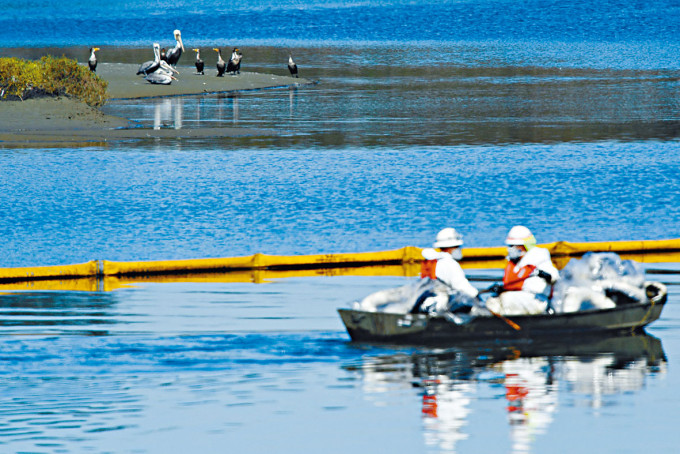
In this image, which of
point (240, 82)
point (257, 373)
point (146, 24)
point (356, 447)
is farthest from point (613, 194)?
point (146, 24)

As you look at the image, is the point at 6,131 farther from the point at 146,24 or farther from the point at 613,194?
the point at 146,24

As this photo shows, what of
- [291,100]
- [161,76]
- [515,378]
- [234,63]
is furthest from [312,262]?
[234,63]

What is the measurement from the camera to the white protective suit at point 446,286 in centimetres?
1552

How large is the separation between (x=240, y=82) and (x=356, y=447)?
6214 centimetres

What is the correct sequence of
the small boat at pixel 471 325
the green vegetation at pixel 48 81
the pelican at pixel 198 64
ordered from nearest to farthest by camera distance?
the small boat at pixel 471 325
the green vegetation at pixel 48 81
the pelican at pixel 198 64

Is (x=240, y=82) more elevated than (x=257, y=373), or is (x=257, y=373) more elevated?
(x=240, y=82)

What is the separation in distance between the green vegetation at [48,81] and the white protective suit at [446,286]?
124ft

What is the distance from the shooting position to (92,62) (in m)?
69.9

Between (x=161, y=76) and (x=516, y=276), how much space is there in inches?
2213

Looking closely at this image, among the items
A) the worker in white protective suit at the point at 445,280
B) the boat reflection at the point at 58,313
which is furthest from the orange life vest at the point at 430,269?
the boat reflection at the point at 58,313

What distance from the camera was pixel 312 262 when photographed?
22.1 metres

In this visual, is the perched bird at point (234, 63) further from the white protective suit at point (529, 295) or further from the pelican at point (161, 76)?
the white protective suit at point (529, 295)

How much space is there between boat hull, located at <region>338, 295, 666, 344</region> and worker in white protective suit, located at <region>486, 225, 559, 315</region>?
283 mm

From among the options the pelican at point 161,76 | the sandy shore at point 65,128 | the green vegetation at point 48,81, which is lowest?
the sandy shore at point 65,128
